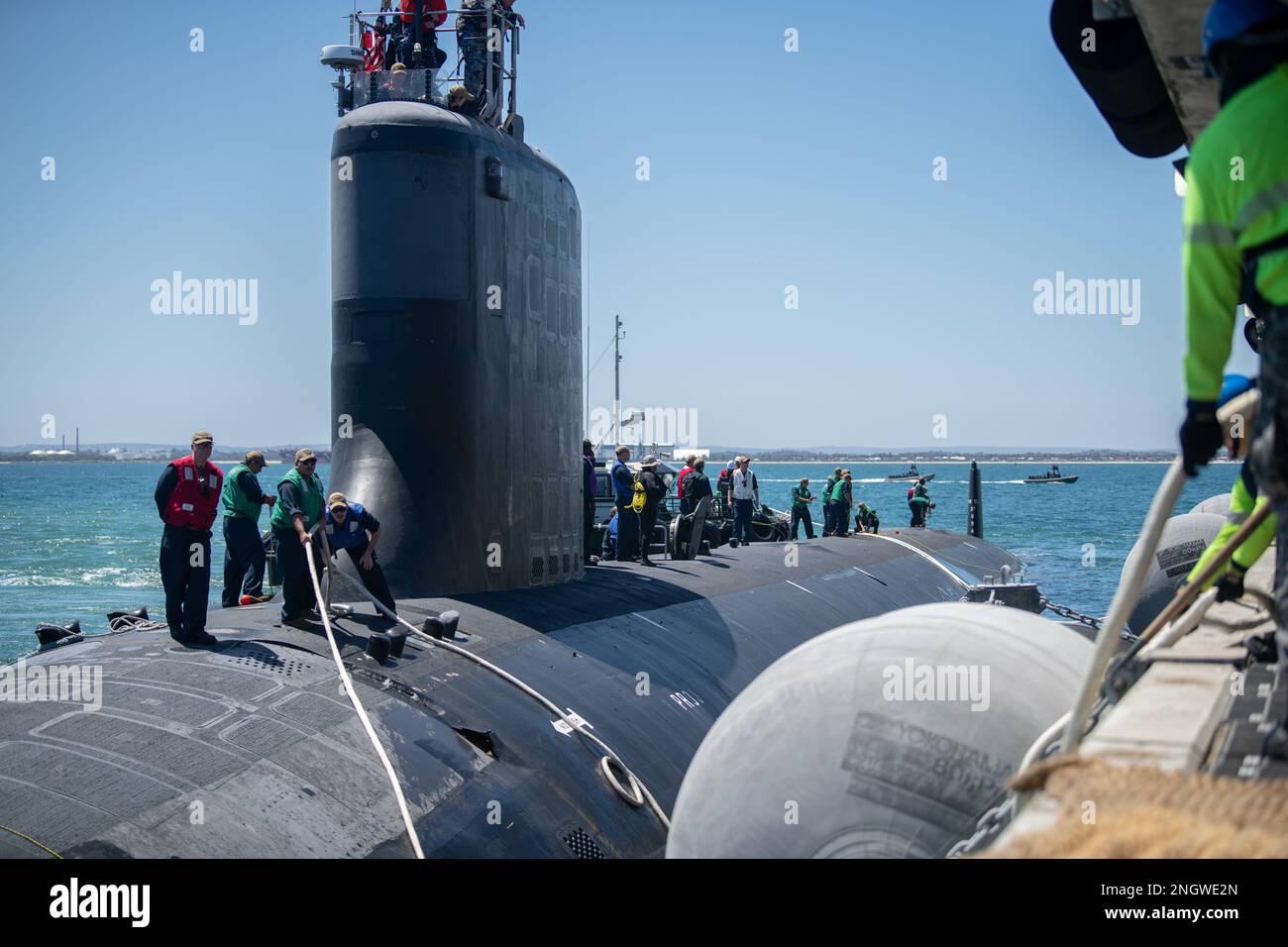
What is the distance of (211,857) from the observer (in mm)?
6785

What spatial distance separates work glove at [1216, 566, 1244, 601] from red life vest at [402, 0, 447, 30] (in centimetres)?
1073

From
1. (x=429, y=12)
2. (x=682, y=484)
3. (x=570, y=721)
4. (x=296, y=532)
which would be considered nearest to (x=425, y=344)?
(x=296, y=532)

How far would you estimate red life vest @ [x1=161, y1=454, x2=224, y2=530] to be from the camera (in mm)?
9742

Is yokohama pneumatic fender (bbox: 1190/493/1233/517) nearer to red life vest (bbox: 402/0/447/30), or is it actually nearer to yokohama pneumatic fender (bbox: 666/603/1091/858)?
red life vest (bbox: 402/0/447/30)

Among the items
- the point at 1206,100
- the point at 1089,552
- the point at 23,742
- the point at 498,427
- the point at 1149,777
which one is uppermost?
the point at 1206,100

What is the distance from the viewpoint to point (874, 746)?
477 cm

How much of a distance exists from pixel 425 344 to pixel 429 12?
13.2ft

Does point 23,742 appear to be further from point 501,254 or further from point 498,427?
point 501,254

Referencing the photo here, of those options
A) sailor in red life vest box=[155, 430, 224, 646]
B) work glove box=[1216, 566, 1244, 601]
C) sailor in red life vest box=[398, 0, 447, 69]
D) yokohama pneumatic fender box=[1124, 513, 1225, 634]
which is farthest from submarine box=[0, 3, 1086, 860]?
yokohama pneumatic fender box=[1124, 513, 1225, 634]

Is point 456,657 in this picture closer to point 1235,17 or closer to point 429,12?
point 429,12

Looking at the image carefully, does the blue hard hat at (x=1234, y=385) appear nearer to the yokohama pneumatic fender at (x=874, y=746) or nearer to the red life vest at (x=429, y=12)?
the yokohama pneumatic fender at (x=874, y=746)

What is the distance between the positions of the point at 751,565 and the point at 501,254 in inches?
325

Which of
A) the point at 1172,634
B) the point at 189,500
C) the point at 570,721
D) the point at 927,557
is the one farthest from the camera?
the point at 927,557
